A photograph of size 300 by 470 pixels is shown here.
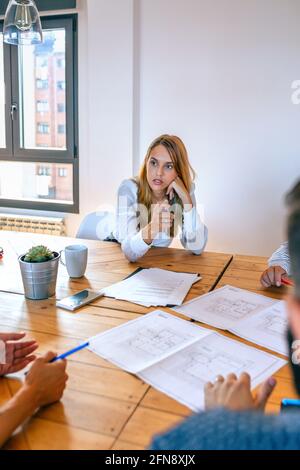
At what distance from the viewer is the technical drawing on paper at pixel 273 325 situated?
3.61 feet

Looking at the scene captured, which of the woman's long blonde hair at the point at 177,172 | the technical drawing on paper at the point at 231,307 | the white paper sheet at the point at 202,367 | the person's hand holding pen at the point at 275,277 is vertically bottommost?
the white paper sheet at the point at 202,367

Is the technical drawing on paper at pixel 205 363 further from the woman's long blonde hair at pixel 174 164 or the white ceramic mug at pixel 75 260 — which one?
the woman's long blonde hair at pixel 174 164

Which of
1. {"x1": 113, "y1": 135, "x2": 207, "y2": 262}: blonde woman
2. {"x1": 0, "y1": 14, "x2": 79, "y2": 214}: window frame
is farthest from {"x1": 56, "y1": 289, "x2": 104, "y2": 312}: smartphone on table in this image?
{"x1": 0, "y1": 14, "x2": 79, "y2": 214}: window frame

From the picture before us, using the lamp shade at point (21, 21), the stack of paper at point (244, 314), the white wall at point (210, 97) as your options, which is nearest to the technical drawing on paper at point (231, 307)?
the stack of paper at point (244, 314)

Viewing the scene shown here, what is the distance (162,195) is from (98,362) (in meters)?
1.33

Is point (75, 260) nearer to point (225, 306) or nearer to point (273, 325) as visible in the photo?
point (225, 306)

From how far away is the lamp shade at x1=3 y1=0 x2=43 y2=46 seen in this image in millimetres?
1772

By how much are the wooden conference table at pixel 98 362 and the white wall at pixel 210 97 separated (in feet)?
4.25

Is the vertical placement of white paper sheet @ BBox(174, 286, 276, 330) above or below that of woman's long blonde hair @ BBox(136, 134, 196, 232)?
below

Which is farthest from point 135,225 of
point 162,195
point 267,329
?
point 267,329

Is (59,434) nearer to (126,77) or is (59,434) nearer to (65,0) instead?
(126,77)

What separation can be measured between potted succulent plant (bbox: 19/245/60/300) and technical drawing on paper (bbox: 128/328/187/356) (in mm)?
391

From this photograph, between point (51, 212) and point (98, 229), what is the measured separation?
1.59m

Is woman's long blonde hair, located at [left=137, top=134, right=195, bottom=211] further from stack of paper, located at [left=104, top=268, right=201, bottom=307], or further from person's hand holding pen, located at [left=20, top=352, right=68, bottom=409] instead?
person's hand holding pen, located at [left=20, top=352, right=68, bottom=409]
